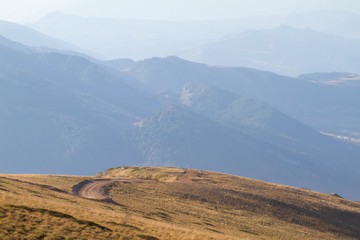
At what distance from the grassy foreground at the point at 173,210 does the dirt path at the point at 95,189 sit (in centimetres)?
127

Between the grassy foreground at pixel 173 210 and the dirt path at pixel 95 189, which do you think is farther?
the dirt path at pixel 95 189

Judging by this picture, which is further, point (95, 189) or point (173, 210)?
point (95, 189)

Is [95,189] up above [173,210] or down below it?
above

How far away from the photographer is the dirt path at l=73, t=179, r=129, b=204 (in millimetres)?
68137

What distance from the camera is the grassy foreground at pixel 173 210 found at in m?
39.4

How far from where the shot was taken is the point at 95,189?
7438 cm

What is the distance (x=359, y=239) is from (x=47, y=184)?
56711 mm

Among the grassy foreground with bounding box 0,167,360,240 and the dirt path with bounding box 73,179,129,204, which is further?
the dirt path with bounding box 73,179,129,204

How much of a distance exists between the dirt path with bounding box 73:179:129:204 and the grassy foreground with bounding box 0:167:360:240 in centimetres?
127

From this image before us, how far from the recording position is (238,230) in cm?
6047

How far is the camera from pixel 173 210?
214 ft

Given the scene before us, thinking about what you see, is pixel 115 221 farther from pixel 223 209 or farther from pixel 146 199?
pixel 223 209

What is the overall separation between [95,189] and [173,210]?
16492 millimetres

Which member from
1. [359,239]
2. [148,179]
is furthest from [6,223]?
[359,239]
